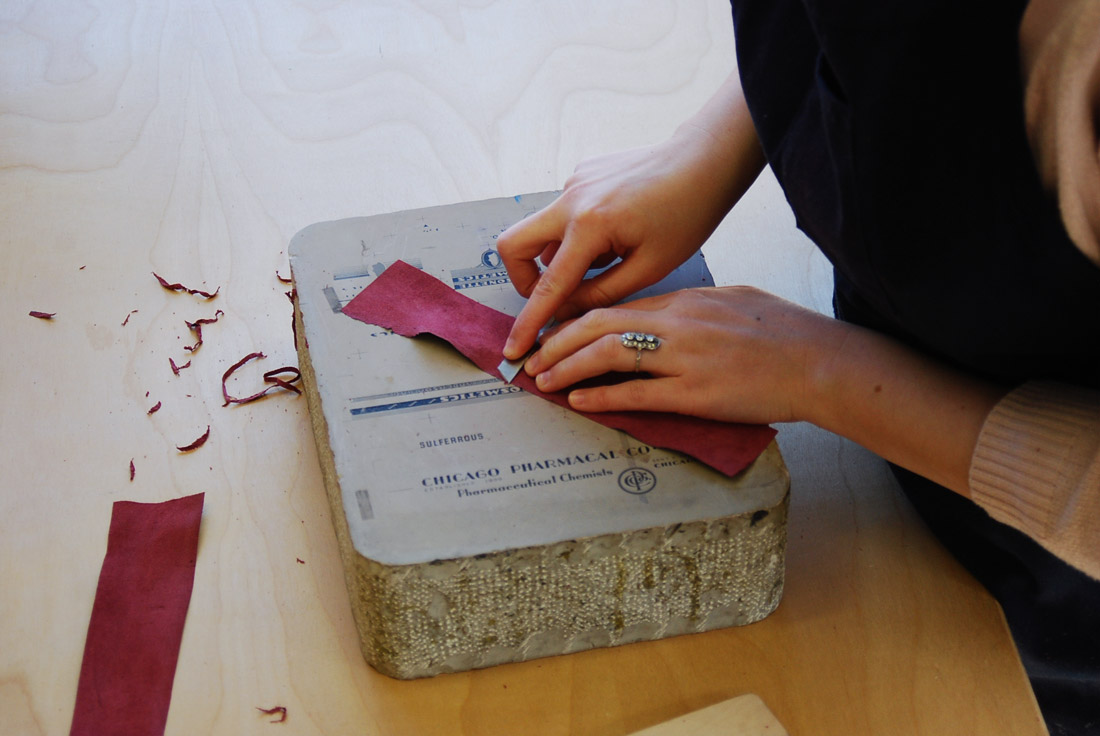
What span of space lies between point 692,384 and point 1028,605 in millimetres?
255

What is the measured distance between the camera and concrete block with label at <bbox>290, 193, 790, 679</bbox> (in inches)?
22.7

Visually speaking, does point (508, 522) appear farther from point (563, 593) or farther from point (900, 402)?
point (900, 402)

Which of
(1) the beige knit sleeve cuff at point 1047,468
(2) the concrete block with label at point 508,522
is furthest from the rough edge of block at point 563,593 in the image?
(1) the beige knit sleeve cuff at point 1047,468

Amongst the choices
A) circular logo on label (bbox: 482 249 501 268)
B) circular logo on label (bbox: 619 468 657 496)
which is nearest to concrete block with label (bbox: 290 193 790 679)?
circular logo on label (bbox: 619 468 657 496)

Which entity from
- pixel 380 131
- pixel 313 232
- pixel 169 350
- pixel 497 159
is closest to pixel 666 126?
pixel 497 159

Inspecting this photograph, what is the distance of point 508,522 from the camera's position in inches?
22.9

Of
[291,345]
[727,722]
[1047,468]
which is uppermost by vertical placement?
[291,345]

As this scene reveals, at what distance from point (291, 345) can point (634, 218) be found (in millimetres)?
310

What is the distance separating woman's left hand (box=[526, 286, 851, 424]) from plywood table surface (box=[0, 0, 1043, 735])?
0.12 meters

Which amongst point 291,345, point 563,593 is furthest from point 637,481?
point 291,345

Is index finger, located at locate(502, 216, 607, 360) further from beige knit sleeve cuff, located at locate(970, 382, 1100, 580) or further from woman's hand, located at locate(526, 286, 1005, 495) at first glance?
A: beige knit sleeve cuff, located at locate(970, 382, 1100, 580)

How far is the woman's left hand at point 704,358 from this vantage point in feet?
2.09

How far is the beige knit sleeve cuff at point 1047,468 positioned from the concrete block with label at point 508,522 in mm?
117

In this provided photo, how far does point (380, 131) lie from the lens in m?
1.04
